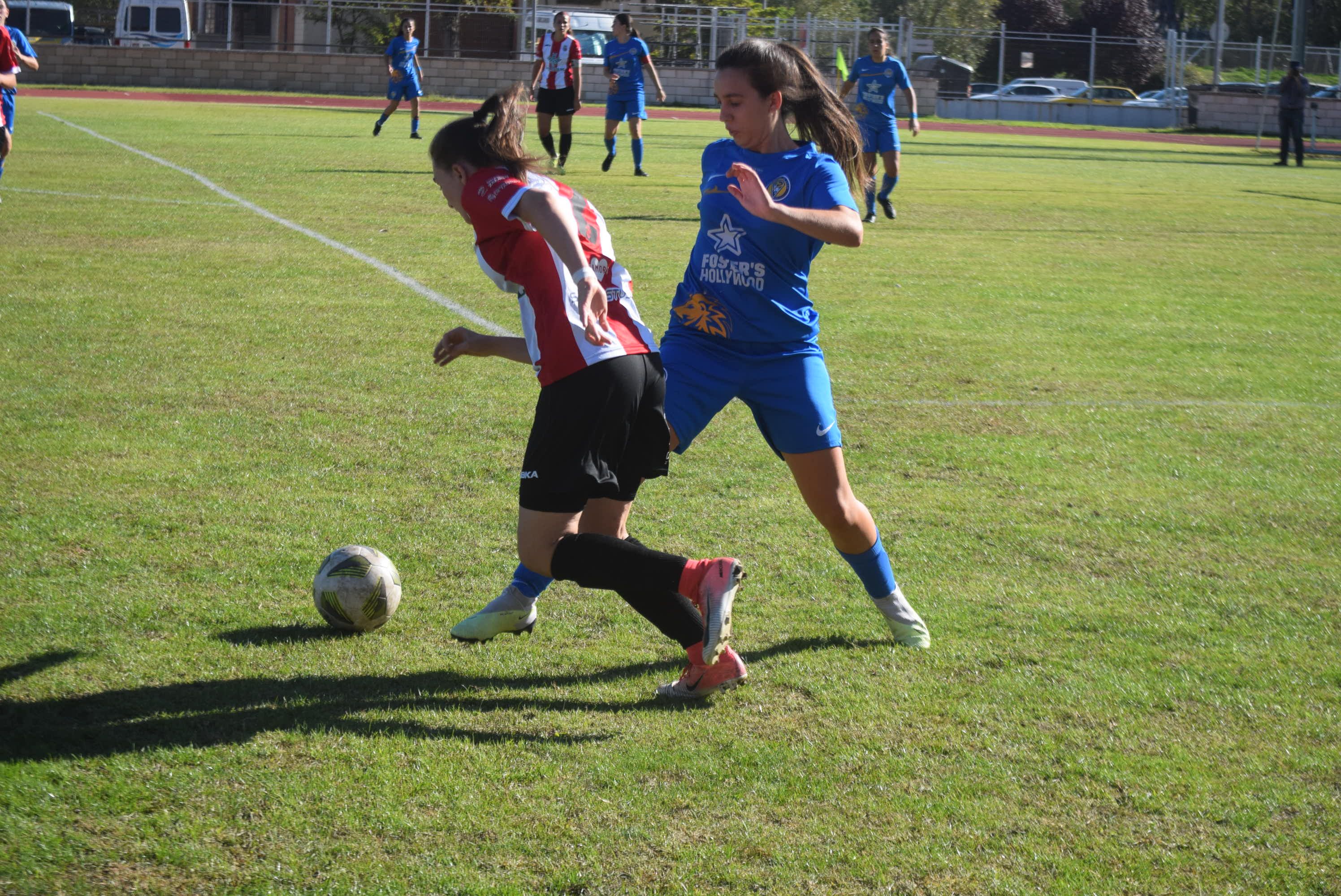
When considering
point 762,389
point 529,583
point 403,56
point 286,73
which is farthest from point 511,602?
point 286,73

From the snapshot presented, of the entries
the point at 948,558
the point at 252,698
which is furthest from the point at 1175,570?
the point at 252,698

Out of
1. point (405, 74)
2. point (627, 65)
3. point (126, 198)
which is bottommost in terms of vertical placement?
point (126, 198)

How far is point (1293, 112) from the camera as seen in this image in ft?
91.6

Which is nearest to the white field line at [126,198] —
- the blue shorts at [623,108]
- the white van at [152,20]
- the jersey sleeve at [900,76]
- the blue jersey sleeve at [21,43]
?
the blue jersey sleeve at [21,43]

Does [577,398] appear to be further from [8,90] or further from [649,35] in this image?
[649,35]

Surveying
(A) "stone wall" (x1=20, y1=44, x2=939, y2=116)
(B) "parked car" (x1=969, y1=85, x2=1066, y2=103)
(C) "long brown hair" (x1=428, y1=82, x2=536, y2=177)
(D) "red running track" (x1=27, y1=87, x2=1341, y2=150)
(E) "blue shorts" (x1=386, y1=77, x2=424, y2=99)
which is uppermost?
(B) "parked car" (x1=969, y1=85, x2=1066, y2=103)

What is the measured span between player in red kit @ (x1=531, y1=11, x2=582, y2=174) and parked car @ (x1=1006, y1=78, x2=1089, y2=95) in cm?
3400

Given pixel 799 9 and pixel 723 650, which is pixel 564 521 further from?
pixel 799 9

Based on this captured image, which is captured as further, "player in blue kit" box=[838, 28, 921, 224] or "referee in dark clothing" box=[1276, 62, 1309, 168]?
"referee in dark clothing" box=[1276, 62, 1309, 168]

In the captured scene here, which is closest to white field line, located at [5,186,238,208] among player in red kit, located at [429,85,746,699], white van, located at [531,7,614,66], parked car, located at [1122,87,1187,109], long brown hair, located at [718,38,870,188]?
long brown hair, located at [718,38,870,188]

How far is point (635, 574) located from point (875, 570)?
0.90 meters

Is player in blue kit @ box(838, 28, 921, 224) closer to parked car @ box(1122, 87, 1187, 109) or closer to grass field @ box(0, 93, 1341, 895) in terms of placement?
grass field @ box(0, 93, 1341, 895)

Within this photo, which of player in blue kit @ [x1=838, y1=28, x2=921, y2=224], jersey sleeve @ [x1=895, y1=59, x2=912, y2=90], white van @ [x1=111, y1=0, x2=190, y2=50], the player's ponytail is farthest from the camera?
white van @ [x1=111, y1=0, x2=190, y2=50]

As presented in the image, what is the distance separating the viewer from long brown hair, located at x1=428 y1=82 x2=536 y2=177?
338 centimetres
